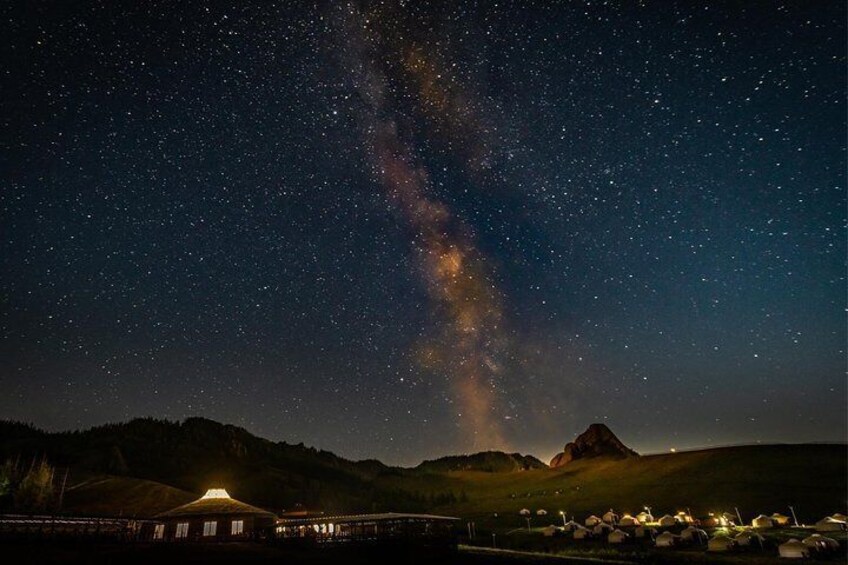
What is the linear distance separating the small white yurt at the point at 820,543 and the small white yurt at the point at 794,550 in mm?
562

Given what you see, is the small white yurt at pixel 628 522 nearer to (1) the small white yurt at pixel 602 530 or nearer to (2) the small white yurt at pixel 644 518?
(2) the small white yurt at pixel 644 518

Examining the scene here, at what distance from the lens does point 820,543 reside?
136ft

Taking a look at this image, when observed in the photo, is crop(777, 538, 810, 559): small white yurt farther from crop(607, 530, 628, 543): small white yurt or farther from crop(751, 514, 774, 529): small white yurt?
crop(751, 514, 774, 529): small white yurt

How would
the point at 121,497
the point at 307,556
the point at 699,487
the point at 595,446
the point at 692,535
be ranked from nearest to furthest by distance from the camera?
the point at 307,556
the point at 692,535
the point at 121,497
the point at 699,487
the point at 595,446

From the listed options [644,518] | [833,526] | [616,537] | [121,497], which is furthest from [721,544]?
[121,497]

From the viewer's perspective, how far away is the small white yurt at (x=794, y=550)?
4044cm

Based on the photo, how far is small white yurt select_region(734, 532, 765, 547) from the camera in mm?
47031

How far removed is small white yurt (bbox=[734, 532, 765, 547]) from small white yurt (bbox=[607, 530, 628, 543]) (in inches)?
523

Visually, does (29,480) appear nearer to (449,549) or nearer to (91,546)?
(91,546)

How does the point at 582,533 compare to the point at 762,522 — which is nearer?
the point at 582,533

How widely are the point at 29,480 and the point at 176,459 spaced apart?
103 m

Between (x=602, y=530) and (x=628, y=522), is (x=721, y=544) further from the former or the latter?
(x=628, y=522)

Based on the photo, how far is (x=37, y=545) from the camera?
120 feet

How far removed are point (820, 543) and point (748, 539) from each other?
22.7 ft
